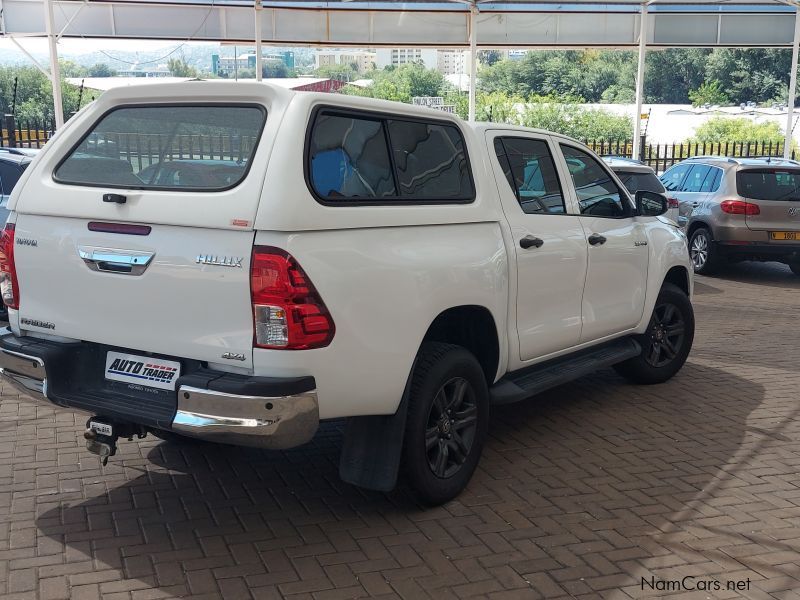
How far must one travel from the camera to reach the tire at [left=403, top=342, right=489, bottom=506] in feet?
14.4

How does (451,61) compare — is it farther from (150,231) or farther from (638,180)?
(150,231)

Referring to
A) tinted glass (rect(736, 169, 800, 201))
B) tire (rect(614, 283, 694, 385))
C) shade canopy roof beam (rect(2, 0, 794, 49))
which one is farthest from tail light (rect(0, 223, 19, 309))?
shade canopy roof beam (rect(2, 0, 794, 49))

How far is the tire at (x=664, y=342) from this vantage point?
700 cm

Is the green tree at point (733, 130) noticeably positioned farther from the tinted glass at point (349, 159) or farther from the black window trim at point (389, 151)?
the tinted glass at point (349, 159)

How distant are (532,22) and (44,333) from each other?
17.1m

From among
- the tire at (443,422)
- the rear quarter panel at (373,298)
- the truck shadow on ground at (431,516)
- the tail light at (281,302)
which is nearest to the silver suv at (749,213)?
the truck shadow on ground at (431,516)

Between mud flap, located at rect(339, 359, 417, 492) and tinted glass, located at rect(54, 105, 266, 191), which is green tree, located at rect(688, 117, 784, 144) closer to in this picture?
mud flap, located at rect(339, 359, 417, 492)

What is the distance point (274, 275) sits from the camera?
3.71 m

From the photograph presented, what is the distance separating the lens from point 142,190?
412 cm

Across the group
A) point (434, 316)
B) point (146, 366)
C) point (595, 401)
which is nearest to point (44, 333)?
point (146, 366)

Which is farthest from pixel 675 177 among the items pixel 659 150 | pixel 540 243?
pixel 659 150

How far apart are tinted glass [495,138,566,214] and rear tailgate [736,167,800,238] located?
Result: 7.60 meters

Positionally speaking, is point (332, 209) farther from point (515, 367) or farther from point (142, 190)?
point (515, 367)

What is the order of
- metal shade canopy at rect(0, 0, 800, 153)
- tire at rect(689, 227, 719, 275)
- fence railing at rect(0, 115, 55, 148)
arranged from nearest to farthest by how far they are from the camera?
tire at rect(689, 227, 719, 275), fence railing at rect(0, 115, 55, 148), metal shade canopy at rect(0, 0, 800, 153)
